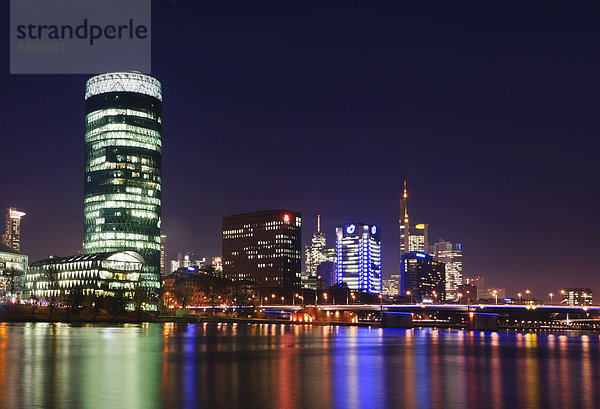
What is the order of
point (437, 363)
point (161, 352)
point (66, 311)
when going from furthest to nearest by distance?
point (66, 311)
point (161, 352)
point (437, 363)

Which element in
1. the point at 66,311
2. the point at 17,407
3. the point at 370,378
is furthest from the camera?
the point at 66,311

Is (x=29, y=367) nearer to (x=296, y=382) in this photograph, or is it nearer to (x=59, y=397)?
(x=59, y=397)

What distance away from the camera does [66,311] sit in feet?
638

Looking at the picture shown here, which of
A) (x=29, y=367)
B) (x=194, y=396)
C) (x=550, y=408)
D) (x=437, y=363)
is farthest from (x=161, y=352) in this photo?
(x=550, y=408)

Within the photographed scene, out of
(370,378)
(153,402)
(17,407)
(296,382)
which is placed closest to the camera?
(17,407)

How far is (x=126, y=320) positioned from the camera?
651 feet

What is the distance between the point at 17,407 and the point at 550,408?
27330mm

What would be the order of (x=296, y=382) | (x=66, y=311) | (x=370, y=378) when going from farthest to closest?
(x=66, y=311)
(x=370, y=378)
(x=296, y=382)

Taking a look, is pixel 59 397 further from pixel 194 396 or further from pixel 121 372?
pixel 121 372

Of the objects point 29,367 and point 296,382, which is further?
point 29,367

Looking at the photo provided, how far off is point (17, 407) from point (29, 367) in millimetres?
20135

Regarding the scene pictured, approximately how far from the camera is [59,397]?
121 feet

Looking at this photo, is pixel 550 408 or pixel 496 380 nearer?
pixel 550 408

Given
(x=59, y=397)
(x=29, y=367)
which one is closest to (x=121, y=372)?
(x=29, y=367)
